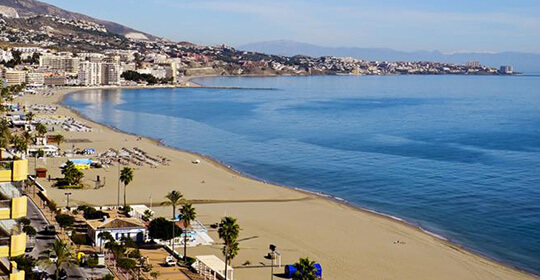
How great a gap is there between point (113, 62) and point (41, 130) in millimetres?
81585

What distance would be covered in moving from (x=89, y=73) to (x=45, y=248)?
322 feet

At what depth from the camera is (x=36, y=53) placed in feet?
423

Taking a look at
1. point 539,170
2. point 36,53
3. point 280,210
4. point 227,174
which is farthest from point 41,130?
point 36,53

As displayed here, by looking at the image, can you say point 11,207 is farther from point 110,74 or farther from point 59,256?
point 110,74

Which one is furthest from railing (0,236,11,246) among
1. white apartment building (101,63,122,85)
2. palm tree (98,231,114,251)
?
white apartment building (101,63,122,85)

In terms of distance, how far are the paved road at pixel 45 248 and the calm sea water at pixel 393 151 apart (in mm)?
13486

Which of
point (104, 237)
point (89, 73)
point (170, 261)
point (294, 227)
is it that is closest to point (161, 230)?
point (104, 237)

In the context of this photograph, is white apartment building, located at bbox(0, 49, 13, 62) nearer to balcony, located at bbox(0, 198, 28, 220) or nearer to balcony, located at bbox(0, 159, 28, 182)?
balcony, located at bbox(0, 159, 28, 182)

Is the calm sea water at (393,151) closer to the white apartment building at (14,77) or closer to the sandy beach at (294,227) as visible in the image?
the sandy beach at (294,227)

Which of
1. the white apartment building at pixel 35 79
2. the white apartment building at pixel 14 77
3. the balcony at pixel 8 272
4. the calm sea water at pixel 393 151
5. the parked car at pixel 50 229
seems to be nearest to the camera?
the balcony at pixel 8 272

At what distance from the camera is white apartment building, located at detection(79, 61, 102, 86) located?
11312cm

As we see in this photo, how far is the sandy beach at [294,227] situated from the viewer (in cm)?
2112

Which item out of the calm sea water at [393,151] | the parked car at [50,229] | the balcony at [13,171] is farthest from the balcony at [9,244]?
the calm sea water at [393,151]

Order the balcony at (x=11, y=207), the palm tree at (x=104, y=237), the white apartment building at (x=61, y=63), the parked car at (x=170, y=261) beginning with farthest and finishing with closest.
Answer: the white apartment building at (x=61, y=63)
the palm tree at (x=104, y=237)
the parked car at (x=170, y=261)
the balcony at (x=11, y=207)
